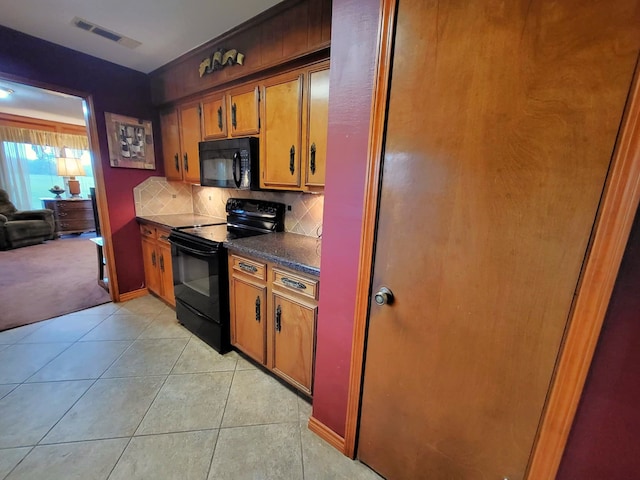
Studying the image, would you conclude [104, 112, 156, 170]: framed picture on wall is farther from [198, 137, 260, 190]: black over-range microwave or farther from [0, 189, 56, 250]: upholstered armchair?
[0, 189, 56, 250]: upholstered armchair

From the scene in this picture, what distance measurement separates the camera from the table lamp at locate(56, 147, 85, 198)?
549 cm

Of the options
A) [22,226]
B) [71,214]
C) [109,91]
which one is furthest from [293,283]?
[71,214]

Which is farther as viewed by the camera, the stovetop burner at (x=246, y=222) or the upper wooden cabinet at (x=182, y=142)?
the upper wooden cabinet at (x=182, y=142)

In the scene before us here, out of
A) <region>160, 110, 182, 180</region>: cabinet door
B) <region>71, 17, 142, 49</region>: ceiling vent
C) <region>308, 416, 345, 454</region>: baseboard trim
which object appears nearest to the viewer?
<region>308, 416, 345, 454</region>: baseboard trim

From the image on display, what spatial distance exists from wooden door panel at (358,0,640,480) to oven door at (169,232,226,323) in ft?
4.13

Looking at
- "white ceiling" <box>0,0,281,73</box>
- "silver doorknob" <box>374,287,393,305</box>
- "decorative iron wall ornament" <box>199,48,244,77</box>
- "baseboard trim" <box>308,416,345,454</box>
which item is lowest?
"baseboard trim" <box>308,416,345,454</box>

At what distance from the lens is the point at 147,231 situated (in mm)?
2797

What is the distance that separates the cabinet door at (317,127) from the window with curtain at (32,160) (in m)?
6.33

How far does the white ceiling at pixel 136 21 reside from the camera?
1.62m

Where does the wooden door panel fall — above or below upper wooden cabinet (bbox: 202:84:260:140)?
below

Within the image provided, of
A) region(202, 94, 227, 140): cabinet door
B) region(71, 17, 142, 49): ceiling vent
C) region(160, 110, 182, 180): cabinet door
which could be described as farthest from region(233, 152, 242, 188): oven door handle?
region(71, 17, 142, 49): ceiling vent

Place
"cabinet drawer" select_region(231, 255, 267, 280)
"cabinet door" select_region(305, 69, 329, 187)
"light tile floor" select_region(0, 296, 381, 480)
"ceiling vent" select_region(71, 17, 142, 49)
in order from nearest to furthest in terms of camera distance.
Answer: "light tile floor" select_region(0, 296, 381, 480), "cabinet door" select_region(305, 69, 329, 187), "cabinet drawer" select_region(231, 255, 267, 280), "ceiling vent" select_region(71, 17, 142, 49)

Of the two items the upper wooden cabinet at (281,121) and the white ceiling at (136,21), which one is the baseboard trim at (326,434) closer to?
the upper wooden cabinet at (281,121)

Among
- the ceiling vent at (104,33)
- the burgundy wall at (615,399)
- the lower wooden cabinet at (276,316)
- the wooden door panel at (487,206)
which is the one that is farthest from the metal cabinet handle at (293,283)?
the ceiling vent at (104,33)
